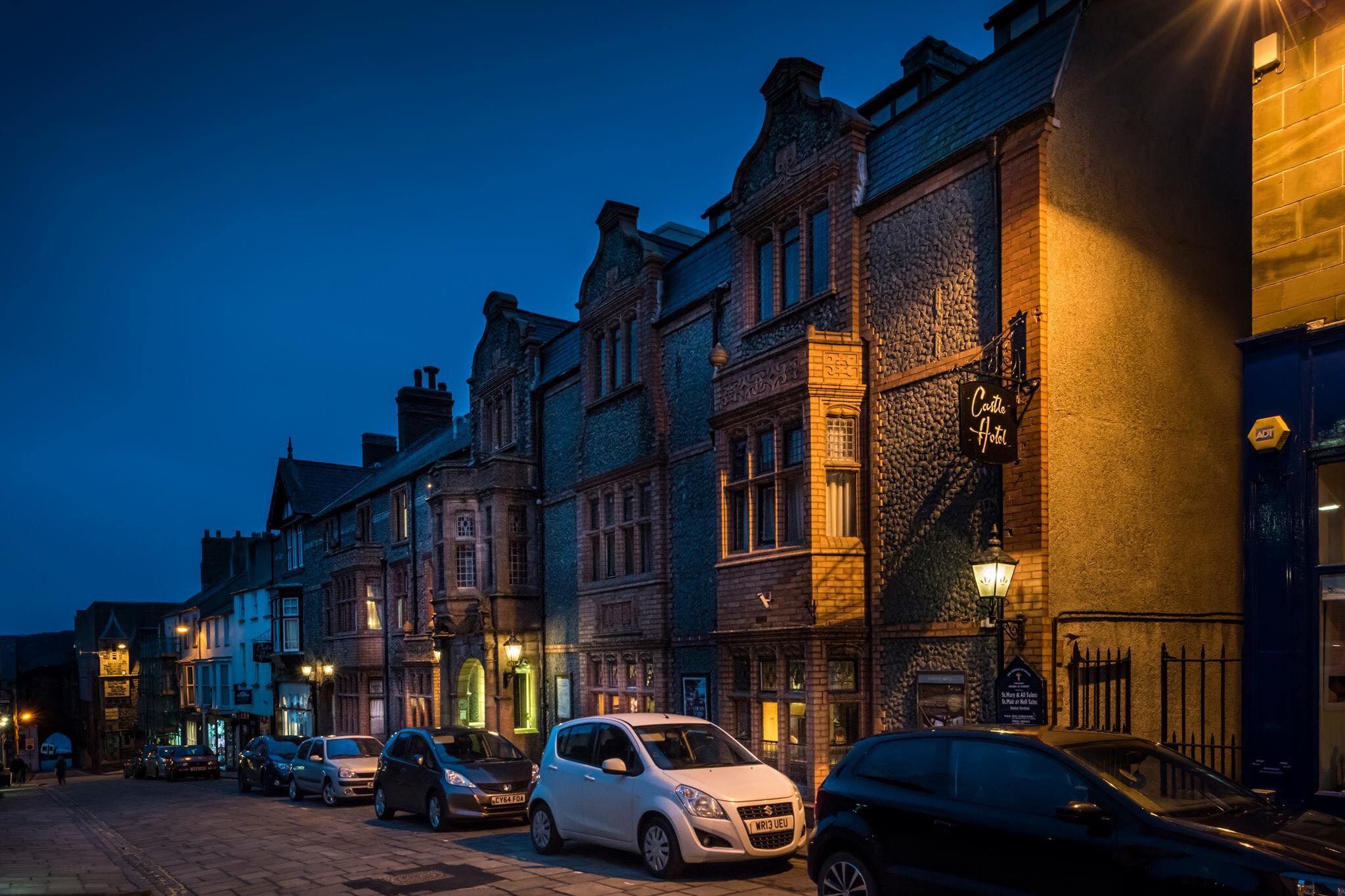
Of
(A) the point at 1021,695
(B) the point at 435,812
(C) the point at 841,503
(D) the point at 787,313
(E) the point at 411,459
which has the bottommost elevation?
(B) the point at 435,812

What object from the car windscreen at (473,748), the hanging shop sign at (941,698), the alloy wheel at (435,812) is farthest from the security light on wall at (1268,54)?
the alloy wheel at (435,812)

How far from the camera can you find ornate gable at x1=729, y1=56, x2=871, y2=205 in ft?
54.3

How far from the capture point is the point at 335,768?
21.9 metres

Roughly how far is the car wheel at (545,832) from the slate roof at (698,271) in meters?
9.55

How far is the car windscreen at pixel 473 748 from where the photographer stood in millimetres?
17119

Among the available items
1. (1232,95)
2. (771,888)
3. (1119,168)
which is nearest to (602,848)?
(771,888)

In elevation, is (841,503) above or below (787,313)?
below

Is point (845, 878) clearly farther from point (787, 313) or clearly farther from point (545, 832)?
point (787, 313)

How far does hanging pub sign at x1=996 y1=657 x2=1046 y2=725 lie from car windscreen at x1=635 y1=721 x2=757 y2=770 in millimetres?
2801

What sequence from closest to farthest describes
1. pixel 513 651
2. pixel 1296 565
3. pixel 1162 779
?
pixel 1162 779 < pixel 1296 565 < pixel 513 651

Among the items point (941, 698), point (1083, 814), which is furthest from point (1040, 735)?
point (941, 698)

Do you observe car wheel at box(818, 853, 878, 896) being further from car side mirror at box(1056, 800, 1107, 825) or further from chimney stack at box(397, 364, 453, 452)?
chimney stack at box(397, 364, 453, 452)

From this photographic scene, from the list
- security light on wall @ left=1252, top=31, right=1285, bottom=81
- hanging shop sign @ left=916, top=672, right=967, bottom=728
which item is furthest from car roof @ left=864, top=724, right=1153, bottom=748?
security light on wall @ left=1252, top=31, right=1285, bottom=81

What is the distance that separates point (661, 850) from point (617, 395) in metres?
12.1
